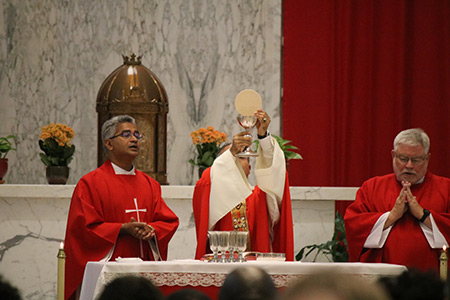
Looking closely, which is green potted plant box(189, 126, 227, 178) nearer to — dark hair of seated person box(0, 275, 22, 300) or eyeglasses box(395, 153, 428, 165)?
eyeglasses box(395, 153, 428, 165)

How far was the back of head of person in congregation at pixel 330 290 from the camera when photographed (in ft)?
5.45

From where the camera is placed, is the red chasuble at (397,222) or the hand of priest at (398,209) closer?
the hand of priest at (398,209)

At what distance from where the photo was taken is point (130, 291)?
6.18ft

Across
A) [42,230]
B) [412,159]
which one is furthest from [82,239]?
[412,159]

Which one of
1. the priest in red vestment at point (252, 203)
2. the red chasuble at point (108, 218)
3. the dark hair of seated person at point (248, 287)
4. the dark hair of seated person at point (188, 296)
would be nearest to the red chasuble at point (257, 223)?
the priest in red vestment at point (252, 203)

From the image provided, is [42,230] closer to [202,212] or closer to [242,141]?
[202,212]

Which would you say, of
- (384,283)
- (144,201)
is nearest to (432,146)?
(144,201)

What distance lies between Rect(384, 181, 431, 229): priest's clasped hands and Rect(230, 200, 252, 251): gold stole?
3.16 ft

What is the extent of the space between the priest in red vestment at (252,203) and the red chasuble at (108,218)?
0.39 meters

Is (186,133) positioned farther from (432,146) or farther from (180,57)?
(432,146)

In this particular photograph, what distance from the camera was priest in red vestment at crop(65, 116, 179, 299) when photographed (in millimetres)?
5496

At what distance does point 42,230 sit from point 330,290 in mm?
5817

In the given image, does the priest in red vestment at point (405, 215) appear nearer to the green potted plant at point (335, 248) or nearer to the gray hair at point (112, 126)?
the green potted plant at point (335, 248)

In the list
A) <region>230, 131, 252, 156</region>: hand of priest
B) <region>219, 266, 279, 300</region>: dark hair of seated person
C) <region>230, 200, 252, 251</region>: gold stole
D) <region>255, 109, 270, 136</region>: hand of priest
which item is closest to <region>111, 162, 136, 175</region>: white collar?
<region>230, 200, 252, 251</region>: gold stole
